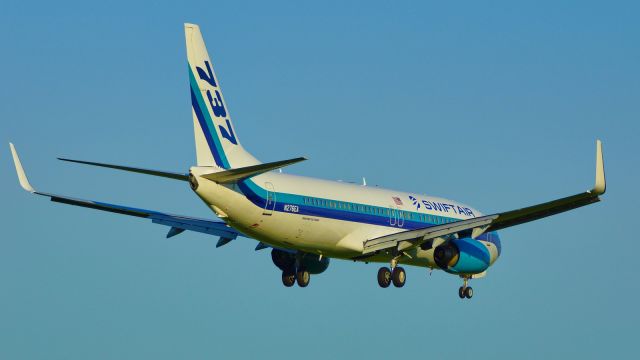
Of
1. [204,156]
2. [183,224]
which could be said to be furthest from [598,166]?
[183,224]

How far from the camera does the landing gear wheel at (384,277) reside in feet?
196

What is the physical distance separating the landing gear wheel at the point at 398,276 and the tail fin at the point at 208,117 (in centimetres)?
910

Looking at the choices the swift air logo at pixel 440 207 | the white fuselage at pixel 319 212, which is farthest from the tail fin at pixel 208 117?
the swift air logo at pixel 440 207

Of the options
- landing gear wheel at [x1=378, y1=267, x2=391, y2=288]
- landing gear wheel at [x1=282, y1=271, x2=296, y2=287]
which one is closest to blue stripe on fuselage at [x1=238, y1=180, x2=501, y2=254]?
landing gear wheel at [x1=378, y1=267, x2=391, y2=288]

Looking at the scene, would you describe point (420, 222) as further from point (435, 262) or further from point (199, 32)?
point (199, 32)

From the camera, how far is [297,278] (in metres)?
61.9

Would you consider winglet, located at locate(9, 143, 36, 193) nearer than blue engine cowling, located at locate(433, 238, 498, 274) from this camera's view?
Yes

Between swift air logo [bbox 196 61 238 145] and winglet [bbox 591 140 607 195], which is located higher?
winglet [bbox 591 140 607 195]

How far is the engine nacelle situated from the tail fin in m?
8.27

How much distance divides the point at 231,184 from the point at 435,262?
40.4ft

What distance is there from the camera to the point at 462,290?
63906 mm

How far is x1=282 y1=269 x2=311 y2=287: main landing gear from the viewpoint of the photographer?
61.8m

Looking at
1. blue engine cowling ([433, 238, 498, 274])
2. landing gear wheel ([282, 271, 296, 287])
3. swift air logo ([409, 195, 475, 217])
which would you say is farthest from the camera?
swift air logo ([409, 195, 475, 217])

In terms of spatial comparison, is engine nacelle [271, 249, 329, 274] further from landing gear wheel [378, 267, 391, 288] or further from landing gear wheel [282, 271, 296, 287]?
landing gear wheel [378, 267, 391, 288]
